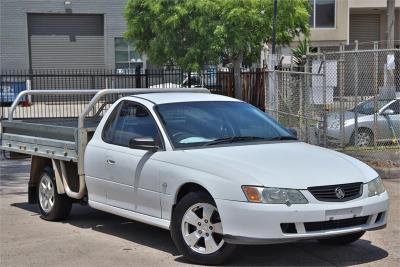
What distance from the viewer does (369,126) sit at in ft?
47.7

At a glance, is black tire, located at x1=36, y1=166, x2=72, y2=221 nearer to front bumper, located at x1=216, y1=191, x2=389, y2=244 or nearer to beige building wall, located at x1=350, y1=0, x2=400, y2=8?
front bumper, located at x1=216, y1=191, x2=389, y2=244

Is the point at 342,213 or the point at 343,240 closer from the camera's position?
the point at 342,213

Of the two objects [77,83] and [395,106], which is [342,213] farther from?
[77,83]

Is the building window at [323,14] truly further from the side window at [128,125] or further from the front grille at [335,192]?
the front grille at [335,192]

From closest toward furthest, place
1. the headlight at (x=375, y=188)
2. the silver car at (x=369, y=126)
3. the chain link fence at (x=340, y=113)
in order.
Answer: the headlight at (x=375, y=188), the chain link fence at (x=340, y=113), the silver car at (x=369, y=126)

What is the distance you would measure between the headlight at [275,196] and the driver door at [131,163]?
47.5 inches

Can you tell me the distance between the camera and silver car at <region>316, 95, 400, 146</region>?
46.1ft

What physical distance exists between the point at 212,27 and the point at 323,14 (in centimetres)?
1727

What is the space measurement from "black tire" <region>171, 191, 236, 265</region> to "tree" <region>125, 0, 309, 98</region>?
16.1 metres

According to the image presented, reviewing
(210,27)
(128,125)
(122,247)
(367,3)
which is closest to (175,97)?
(128,125)

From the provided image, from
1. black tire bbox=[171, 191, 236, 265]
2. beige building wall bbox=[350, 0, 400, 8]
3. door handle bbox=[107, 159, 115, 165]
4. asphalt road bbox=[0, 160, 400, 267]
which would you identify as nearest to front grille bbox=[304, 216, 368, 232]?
asphalt road bbox=[0, 160, 400, 267]

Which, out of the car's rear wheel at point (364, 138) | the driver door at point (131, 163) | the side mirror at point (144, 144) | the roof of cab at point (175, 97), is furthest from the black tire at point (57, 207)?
the car's rear wheel at point (364, 138)

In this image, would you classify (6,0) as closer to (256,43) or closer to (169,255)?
(256,43)

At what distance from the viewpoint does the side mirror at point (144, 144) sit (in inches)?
258
